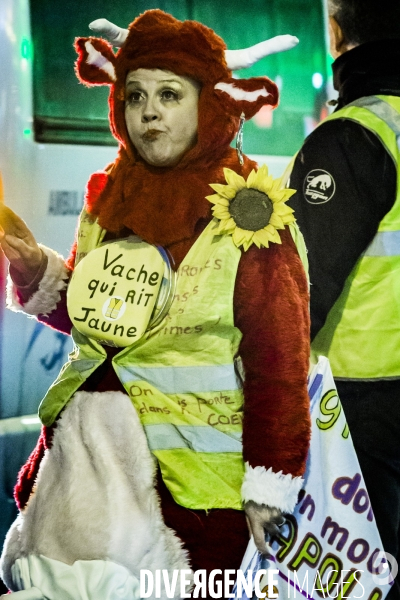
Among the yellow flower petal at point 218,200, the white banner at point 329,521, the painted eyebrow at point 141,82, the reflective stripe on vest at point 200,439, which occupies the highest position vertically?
the painted eyebrow at point 141,82

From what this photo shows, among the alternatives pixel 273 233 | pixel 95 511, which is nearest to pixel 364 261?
pixel 273 233

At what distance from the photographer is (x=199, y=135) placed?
209 centimetres

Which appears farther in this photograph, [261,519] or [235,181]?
[235,181]

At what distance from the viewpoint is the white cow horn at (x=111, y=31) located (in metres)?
2.13

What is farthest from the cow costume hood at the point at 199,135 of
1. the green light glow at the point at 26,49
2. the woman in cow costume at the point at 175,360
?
the green light glow at the point at 26,49

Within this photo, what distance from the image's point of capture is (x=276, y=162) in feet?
11.4

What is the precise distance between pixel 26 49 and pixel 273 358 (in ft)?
5.48

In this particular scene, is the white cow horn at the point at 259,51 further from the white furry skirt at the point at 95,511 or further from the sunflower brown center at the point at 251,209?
the white furry skirt at the point at 95,511

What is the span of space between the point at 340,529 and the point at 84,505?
640 millimetres

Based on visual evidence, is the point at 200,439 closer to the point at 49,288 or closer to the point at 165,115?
the point at 49,288

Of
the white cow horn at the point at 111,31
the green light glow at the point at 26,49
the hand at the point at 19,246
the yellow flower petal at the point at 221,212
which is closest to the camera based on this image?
the yellow flower petal at the point at 221,212

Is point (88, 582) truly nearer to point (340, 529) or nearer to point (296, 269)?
point (340, 529)

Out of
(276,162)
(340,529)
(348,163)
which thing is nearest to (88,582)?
(340,529)

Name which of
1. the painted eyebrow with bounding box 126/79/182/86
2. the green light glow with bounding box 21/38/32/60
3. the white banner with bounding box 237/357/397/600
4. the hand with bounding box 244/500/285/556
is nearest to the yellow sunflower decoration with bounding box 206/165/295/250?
the painted eyebrow with bounding box 126/79/182/86
